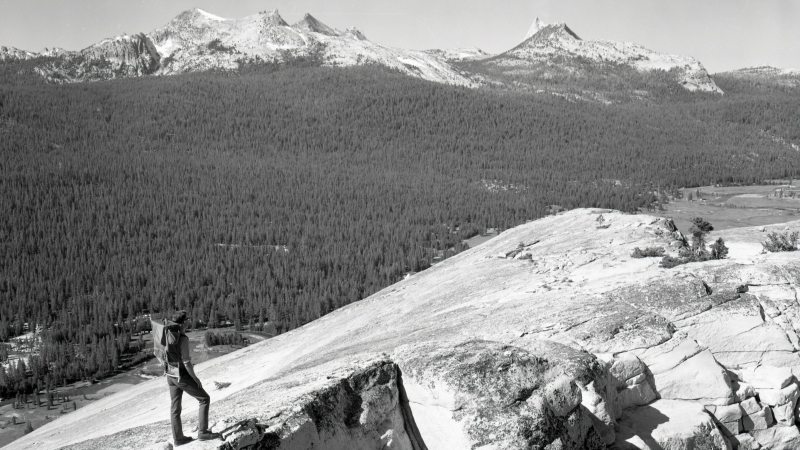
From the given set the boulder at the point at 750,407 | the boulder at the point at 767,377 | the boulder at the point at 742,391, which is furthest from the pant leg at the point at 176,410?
the boulder at the point at 767,377

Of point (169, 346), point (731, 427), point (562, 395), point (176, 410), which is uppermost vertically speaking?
point (169, 346)

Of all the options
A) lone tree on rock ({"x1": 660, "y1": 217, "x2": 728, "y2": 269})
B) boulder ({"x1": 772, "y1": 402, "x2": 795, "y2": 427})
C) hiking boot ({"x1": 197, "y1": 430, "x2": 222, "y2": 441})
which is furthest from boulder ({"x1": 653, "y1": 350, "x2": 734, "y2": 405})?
hiking boot ({"x1": 197, "y1": 430, "x2": 222, "y2": 441})

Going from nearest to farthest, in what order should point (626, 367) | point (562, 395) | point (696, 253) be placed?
point (562, 395) → point (626, 367) → point (696, 253)

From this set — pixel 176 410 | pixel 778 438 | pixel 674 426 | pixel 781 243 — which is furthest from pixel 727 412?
pixel 176 410

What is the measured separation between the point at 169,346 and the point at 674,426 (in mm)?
10754

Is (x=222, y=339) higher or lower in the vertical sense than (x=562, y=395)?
lower

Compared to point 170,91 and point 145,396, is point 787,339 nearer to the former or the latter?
point 145,396

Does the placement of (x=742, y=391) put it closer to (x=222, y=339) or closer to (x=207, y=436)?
(x=207, y=436)

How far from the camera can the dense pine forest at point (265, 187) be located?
72812 millimetres

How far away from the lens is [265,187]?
126 metres

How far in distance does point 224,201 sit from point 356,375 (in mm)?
109541

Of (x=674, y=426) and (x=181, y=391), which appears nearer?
(x=181, y=391)

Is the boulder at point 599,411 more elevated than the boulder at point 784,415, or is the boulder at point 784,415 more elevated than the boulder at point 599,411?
the boulder at point 599,411

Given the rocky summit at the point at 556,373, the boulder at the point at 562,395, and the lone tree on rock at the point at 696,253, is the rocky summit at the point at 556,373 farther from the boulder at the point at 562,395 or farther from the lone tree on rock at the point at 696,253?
the lone tree on rock at the point at 696,253
